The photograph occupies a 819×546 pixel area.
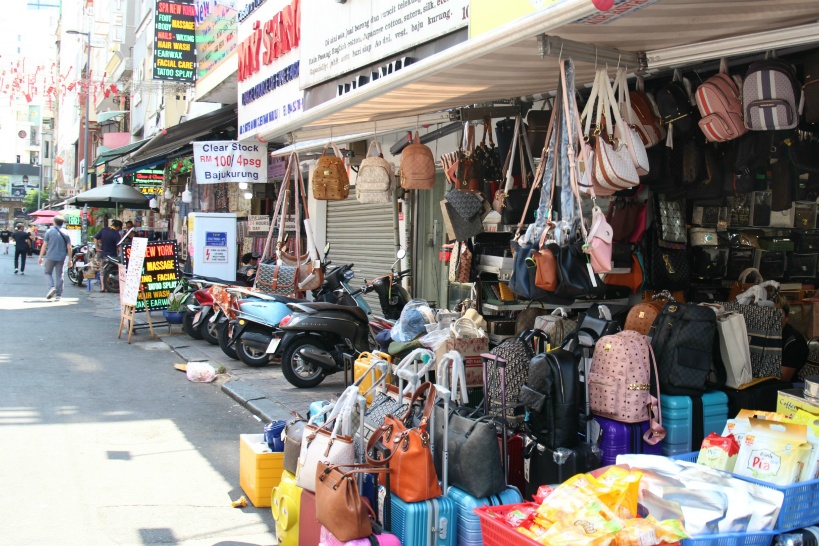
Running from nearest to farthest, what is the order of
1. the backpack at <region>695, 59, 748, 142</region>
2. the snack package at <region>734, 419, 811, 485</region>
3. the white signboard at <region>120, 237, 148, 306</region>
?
the snack package at <region>734, 419, 811, 485</region> < the backpack at <region>695, 59, 748, 142</region> < the white signboard at <region>120, 237, 148, 306</region>

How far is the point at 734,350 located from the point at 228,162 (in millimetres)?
10489

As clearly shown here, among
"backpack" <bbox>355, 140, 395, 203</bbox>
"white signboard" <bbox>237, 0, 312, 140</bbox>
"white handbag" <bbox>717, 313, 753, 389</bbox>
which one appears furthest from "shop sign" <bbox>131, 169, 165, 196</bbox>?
"white handbag" <bbox>717, 313, 753, 389</bbox>

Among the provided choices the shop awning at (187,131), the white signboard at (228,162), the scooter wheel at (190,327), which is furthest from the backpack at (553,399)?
the shop awning at (187,131)

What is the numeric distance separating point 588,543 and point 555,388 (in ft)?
4.88

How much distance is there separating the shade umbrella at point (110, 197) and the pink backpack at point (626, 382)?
20236 mm

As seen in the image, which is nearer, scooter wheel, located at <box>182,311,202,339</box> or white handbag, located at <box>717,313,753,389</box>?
white handbag, located at <box>717,313,753,389</box>

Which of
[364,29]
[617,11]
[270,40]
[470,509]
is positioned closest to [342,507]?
[470,509]

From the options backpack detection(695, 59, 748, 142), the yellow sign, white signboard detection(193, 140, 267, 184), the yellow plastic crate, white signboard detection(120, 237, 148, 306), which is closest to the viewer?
the yellow sign

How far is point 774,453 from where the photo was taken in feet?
11.6

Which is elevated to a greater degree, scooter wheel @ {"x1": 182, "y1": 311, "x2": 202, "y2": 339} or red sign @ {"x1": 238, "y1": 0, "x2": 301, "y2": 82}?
red sign @ {"x1": 238, "y1": 0, "x2": 301, "y2": 82}

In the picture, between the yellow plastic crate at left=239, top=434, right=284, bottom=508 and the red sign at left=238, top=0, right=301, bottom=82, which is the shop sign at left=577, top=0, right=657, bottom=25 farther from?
the red sign at left=238, top=0, right=301, bottom=82

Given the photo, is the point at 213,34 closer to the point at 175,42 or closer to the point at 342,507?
the point at 175,42

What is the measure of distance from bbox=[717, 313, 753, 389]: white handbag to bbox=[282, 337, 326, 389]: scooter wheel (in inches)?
198

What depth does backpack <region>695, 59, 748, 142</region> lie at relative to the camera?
491cm
